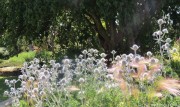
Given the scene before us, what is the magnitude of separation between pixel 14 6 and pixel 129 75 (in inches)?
341

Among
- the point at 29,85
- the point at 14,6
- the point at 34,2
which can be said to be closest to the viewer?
the point at 29,85

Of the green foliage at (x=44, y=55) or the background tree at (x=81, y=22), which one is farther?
the green foliage at (x=44, y=55)

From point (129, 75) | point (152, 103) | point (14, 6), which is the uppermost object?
point (14, 6)

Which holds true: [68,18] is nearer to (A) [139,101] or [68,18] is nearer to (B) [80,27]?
(B) [80,27]

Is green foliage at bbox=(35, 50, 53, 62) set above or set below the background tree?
below

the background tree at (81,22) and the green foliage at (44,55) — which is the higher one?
the background tree at (81,22)

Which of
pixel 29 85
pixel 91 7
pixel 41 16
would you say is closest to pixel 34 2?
pixel 41 16

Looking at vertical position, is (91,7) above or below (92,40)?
above

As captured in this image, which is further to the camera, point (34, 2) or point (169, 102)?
point (34, 2)

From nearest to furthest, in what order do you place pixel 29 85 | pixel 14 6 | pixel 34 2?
pixel 29 85 < pixel 34 2 < pixel 14 6

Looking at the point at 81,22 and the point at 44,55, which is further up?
the point at 81,22

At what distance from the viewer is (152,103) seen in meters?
3.84

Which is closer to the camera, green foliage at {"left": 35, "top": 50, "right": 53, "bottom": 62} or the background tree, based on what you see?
the background tree

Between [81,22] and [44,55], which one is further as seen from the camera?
[44,55]
